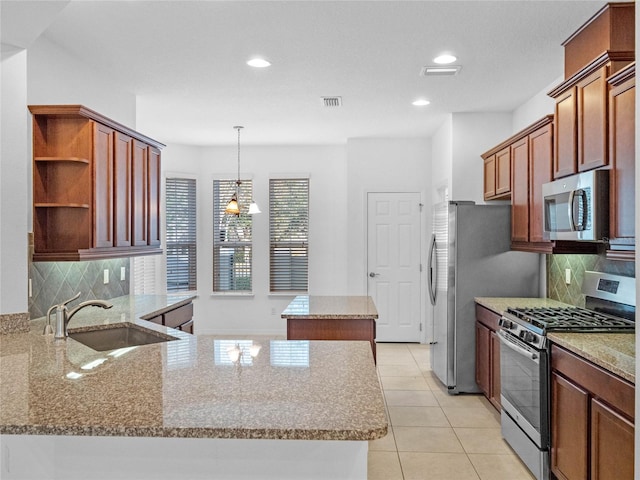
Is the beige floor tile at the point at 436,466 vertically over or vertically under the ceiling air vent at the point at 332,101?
under

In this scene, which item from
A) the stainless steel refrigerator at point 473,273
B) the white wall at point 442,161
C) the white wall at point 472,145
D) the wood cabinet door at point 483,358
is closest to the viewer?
the wood cabinet door at point 483,358

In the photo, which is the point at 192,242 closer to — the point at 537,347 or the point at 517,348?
the point at 517,348

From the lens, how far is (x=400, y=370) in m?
5.22

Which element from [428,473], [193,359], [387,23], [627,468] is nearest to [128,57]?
[387,23]

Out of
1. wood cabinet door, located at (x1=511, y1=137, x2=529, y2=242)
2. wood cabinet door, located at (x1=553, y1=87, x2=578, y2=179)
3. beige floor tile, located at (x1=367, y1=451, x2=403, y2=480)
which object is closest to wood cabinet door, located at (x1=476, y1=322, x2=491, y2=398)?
wood cabinet door, located at (x1=511, y1=137, x2=529, y2=242)

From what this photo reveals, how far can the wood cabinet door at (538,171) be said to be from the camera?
11.1 ft

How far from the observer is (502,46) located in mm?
3375

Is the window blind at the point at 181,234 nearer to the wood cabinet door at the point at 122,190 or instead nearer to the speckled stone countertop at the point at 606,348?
the wood cabinet door at the point at 122,190

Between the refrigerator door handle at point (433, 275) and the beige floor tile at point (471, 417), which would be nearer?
the beige floor tile at point (471, 417)

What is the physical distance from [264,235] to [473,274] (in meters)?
3.43

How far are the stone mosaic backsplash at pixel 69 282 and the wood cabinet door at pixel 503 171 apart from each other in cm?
344

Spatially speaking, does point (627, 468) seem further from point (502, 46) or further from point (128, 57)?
point (128, 57)

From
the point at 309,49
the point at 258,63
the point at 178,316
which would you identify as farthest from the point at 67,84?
the point at 178,316

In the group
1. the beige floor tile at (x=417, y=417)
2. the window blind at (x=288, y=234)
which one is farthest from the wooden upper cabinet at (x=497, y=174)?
the window blind at (x=288, y=234)
